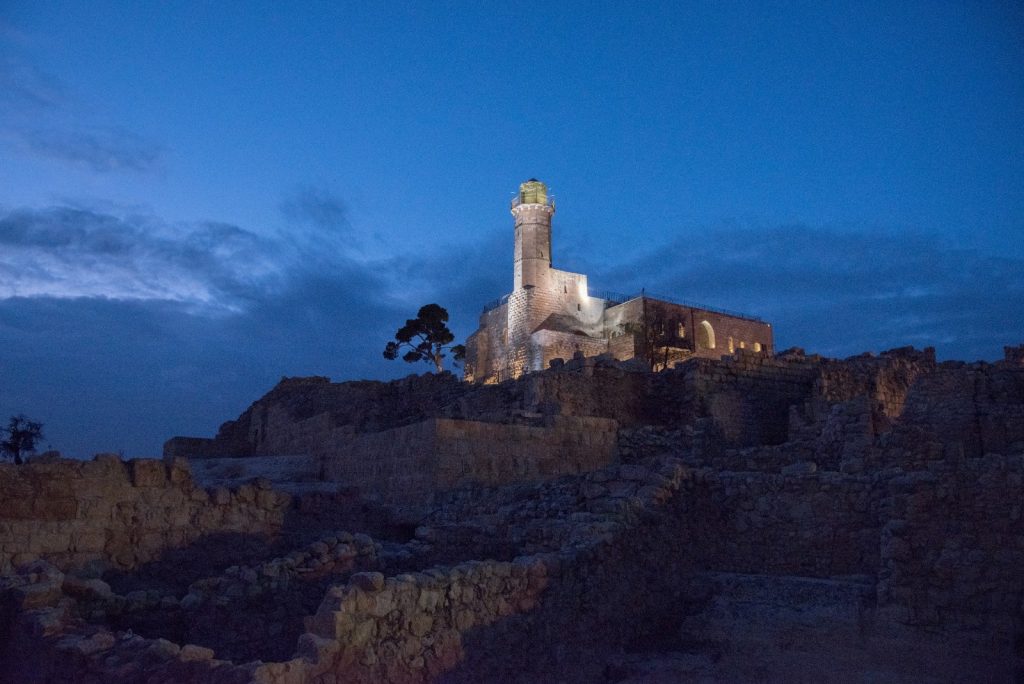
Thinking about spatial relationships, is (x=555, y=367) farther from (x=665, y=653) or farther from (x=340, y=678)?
(x=340, y=678)

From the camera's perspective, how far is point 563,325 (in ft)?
160

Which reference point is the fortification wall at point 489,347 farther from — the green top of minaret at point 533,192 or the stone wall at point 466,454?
the stone wall at point 466,454

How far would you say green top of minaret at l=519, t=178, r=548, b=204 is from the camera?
186ft

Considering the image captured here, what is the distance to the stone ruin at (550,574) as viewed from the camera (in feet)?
18.9

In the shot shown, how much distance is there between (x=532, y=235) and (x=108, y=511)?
158 ft

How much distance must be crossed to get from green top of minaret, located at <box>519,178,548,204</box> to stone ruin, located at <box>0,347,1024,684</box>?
4640 centimetres

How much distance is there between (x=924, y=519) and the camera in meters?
7.00

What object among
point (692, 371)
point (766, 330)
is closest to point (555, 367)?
point (692, 371)

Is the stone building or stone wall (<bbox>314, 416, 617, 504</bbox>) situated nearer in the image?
stone wall (<bbox>314, 416, 617, 504</bbox>)

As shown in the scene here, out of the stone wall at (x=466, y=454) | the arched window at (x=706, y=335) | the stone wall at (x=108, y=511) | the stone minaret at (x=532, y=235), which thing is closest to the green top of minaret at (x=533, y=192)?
the stone minaret at (x=532, y=235)

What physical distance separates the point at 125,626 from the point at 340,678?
99.6 inches

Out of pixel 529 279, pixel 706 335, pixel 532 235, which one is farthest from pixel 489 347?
pixel 706 335

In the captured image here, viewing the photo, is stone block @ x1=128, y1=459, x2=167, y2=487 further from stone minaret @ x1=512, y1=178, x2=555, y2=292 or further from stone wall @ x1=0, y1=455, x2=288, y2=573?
stone minaret @ x1=512, y1=178, x2=555, y2=292

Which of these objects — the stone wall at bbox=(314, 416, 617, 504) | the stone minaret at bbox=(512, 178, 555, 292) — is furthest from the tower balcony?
the stone wall at bbox=(314, 416, 617, 504)
